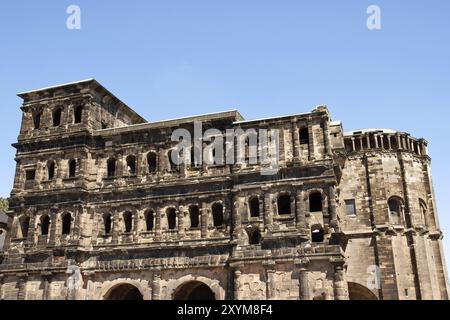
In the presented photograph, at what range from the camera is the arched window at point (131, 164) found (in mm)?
35188

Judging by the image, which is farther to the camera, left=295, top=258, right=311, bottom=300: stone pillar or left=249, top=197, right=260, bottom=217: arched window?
left=249, top=197, right=260, bottom=217: arched window

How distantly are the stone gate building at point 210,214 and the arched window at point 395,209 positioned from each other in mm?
93

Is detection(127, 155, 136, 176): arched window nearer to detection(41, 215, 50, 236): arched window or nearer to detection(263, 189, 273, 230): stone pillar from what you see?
detection(41, 215, 50, 236): arched window

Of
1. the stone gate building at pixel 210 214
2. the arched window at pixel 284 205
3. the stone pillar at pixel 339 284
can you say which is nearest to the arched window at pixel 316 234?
the stone gate building at pixel 210 214

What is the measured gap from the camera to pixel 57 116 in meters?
37.6

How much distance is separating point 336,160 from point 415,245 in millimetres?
7836

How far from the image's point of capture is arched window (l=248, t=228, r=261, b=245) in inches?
1192

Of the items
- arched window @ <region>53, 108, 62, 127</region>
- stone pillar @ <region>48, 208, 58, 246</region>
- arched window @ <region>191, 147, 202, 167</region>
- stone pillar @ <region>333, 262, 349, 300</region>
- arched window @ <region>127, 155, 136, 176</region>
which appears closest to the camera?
stone pillar @ <region>333, 262, 349, 300</region>

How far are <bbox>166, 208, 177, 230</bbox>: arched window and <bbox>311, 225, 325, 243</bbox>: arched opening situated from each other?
8824mm

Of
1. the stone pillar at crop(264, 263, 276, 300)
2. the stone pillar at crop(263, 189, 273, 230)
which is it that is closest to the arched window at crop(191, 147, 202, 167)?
the stone pillar at crop(263, 189, 273, 230)

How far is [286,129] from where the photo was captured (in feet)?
105

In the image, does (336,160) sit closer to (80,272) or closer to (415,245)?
(415,245)

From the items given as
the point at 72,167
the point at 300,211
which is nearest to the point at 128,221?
the point at 72,167

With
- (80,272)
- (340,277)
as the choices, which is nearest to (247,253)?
(340,277)
